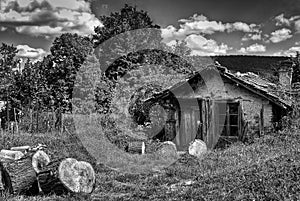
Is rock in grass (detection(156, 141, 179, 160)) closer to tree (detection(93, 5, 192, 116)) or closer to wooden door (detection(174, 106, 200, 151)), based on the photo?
wooden door (detection(174, 106, 200, 151))

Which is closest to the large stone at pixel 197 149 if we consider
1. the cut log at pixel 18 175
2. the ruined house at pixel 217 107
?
the ruined house at pixel 217 107

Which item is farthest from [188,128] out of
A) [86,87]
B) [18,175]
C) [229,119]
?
[86,87]

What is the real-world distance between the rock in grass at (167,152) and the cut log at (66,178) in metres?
4.56

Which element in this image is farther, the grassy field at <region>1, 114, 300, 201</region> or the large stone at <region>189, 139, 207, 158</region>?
the large stone at <region>189, 139, 207, 158</region>

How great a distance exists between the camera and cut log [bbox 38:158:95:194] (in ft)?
27.8

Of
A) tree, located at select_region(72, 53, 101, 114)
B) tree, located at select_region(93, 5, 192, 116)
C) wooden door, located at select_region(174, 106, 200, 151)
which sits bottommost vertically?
wooden door, located at select_region(174, 106, 200, 151)

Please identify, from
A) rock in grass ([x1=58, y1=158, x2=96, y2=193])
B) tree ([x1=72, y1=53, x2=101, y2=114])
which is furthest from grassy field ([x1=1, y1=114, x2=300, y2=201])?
tree ([x1=72, y1=53, x2=101, y2=114])

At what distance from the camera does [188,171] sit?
401 inches

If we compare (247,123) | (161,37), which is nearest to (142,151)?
(247,123)

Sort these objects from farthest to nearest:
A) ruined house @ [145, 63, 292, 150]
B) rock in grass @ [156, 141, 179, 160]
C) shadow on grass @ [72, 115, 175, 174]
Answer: ruined house @ [145, 63, 292, 150] < rock in grass @ [156, 141, 179, 160] < shadow on grass @ [72, 115, 175, 174]

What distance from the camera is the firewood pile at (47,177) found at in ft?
27.9

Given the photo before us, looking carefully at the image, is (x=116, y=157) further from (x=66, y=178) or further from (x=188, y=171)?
(x=66, y=178)

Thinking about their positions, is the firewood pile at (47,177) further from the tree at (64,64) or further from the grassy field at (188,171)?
the tree at (64,64)

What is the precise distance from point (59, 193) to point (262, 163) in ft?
16.4
